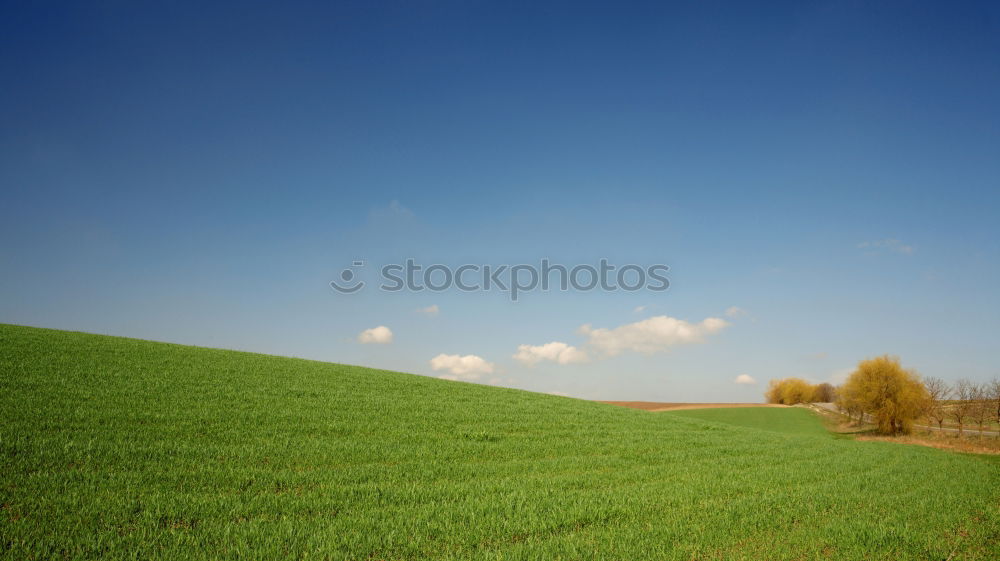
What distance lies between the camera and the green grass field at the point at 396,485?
6.98m

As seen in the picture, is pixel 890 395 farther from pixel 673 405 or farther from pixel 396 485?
pixel 396 485

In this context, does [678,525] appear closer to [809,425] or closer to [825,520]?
[825,520]

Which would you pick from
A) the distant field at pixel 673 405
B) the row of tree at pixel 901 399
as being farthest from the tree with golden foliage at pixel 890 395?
the distant field at pixel 673 405

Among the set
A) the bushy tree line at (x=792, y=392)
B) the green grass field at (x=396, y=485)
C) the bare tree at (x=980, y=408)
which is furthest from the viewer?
the bushy tree line at (x=792, y=392)

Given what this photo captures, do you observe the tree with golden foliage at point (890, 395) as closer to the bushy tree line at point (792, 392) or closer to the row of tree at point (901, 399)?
the row of tree at point (901, 399)

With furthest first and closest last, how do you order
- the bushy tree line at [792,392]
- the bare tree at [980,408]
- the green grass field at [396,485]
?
the bushy tree line at [792,392]
the bare tree at [980,408]
the green grass field at [396,485]

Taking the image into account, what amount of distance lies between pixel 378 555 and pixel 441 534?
3.59ft

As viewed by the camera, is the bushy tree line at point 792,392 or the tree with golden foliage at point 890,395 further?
the bushy tree line at point 792,392

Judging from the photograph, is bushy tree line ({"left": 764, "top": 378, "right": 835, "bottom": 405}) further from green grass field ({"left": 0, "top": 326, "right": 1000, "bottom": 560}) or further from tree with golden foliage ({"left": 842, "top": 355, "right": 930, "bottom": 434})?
green grass field ({"left": 0, "top": 326, "right": 1000, "bottom": 560})

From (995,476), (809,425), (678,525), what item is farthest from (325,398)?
(809,425)

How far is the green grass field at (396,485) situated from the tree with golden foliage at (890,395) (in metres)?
44.6

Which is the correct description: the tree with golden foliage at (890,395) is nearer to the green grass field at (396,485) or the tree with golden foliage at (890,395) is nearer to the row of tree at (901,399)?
the row of tree at (901,399)

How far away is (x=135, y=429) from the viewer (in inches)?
492

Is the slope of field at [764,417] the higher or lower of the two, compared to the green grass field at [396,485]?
lower
